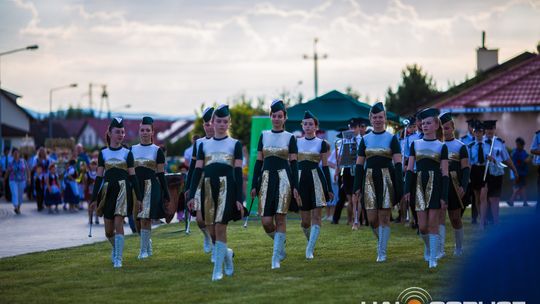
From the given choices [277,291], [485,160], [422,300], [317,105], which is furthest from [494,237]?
[317,105]

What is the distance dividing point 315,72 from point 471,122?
64955 millimetres

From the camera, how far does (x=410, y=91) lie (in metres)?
81.8

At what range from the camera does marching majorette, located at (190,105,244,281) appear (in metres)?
14.1

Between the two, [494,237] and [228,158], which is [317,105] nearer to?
[228,158]

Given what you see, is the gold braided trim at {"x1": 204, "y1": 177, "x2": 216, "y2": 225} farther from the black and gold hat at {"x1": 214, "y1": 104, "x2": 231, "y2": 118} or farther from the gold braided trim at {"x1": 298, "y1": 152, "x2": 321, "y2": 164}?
the gold braided trim at {"x1": 298, "y1": 152, "x2": 321, "y2": 164}

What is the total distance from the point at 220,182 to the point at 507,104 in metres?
36.6

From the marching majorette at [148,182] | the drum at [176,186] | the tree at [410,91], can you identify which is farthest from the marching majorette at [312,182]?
the tree at [410,91]

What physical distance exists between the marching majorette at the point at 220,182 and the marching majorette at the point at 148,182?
335 cm

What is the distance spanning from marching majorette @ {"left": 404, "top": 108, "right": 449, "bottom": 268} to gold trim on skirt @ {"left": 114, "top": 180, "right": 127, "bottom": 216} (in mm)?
4209

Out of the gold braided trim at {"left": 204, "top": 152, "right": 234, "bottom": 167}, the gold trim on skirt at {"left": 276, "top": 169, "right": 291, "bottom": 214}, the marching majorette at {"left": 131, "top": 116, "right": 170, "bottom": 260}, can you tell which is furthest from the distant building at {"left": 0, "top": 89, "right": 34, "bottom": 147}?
the gold braided trim at {"left": 204, "top": 152, "right": 234, "bottom": 167}

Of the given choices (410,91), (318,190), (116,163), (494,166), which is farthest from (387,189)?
(410,91)

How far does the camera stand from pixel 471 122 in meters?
25.1

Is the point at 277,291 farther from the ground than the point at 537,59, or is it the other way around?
the point at 537,59

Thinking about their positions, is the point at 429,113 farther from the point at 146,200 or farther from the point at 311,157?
the point at 146,200
